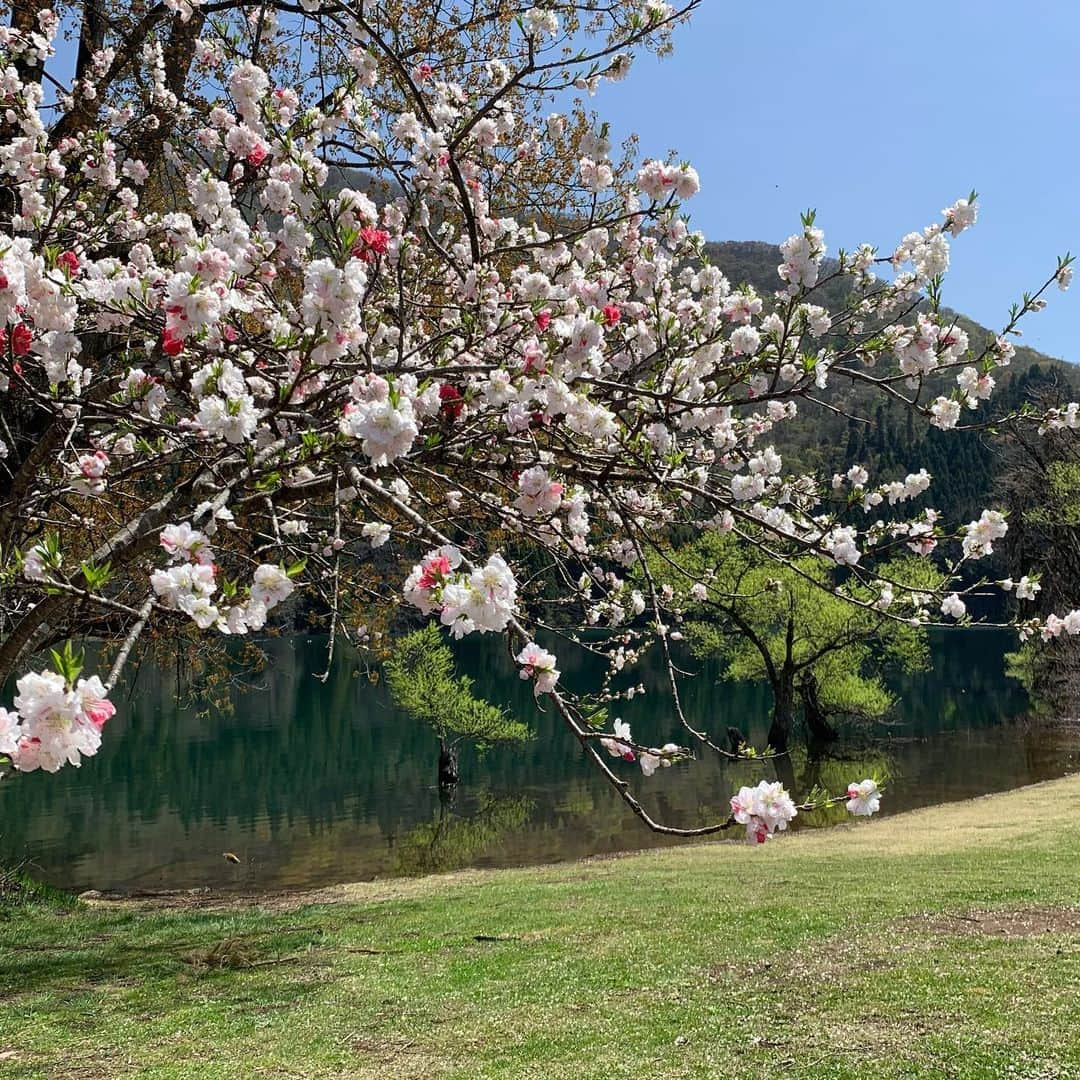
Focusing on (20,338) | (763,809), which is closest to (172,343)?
(20,338)

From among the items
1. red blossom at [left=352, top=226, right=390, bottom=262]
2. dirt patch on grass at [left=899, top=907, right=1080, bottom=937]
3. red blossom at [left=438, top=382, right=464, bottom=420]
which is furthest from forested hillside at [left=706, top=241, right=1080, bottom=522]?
red blossom at [left=352, top=226, right=390, bottom=262]

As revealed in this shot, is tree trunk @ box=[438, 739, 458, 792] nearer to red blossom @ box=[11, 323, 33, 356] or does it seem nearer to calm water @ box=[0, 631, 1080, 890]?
calm water @ box=[0, 631, 1080, 890]

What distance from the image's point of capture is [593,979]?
258 inches

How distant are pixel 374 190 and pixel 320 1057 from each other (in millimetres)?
6401

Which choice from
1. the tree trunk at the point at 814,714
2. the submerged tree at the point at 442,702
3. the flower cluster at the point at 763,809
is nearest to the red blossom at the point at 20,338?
the flower cluster at the point at 763,809

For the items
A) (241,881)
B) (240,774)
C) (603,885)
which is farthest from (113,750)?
(603,885)

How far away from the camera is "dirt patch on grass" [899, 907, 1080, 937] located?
268 inches

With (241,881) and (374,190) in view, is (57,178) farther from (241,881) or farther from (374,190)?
(241,881)

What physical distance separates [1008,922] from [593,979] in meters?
3.30

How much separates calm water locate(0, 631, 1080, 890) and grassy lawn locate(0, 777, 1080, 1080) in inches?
123

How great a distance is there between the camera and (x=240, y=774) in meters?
24.2

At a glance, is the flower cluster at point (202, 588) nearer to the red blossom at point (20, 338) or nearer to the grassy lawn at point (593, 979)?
the red blossom at point (20, 338)

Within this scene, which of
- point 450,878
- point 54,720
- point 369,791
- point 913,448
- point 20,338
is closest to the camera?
point 54,720

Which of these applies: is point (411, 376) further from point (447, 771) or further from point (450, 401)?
point (447, 771)
